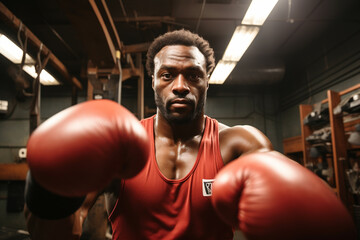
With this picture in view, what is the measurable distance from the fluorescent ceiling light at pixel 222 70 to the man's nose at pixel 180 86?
11.0 feet

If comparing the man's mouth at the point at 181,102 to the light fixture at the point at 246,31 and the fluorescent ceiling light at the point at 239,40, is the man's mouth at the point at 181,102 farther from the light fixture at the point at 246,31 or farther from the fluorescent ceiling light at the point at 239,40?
the fluorescent ceiling light at the point at 239,40

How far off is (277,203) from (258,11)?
2946 millimetres

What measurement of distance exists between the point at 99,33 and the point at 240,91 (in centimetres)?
581

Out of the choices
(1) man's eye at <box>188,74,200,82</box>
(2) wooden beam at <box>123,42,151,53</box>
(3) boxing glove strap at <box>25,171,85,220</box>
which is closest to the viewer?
(3) boxing glove strap at <box>25,171,85,220</box>

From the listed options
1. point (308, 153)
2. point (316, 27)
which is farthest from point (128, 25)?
point (308, 153)

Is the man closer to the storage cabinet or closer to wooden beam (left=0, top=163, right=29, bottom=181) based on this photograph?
the storage cabinet

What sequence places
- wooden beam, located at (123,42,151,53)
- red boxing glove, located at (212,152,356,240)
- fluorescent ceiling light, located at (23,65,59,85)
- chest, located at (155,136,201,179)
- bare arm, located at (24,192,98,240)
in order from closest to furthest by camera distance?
1. red boxing glove, located at (212,152,356,240)
2. bare arm, located at (24,192,98,240)
3. chest, located at (155,136,201,179)
4. wooden beam, located at (123,42,151,53)
5. fluorescent ceiling light, located at (23,65,59,85)

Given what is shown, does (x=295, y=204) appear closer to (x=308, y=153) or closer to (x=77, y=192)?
(x=77, y=192)

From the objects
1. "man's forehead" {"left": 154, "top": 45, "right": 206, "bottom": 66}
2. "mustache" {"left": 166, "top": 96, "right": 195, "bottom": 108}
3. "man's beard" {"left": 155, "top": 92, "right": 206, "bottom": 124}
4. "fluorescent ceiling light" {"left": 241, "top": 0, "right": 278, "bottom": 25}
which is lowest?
"man's beard" {"left": 155, "top": 92, "right": 206, "bottom": 124}

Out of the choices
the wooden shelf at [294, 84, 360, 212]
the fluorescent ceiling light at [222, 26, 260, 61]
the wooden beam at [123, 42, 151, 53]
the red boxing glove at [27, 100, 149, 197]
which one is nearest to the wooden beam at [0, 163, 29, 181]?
the wooden beam at [123, 42, 151, 53]

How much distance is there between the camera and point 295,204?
0.67 m

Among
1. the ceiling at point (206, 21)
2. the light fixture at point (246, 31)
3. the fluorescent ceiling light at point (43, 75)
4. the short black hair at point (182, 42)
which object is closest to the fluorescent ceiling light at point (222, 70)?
the light fixture at point (246, 31)

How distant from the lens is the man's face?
137cm

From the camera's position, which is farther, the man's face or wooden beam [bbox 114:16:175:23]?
wooden beam [bbox 114:16:175:23]
